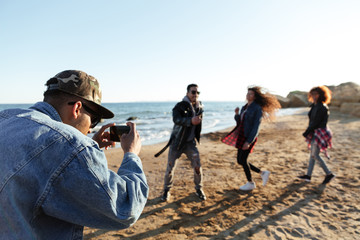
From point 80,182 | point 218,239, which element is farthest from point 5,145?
point 218,239

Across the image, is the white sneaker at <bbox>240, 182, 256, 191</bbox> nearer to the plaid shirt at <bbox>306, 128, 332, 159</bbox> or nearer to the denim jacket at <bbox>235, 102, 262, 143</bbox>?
the denim jacket at <bbox>235, 102, 262, 143</bbox>

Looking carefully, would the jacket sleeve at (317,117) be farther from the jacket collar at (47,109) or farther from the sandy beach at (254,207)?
the jacket collar at (47,109)

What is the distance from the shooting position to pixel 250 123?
4492mm

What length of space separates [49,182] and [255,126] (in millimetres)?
4138

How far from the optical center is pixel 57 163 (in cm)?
83

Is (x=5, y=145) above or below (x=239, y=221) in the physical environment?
above

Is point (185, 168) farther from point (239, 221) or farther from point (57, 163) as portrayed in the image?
point (57, 163)

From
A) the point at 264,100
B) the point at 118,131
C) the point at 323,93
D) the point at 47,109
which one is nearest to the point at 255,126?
the point at 264,100

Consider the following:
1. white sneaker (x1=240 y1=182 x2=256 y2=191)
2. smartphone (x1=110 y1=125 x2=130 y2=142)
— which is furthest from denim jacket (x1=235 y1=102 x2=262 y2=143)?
smartphone (x1=110 y1=125 x2=130 y2=142)

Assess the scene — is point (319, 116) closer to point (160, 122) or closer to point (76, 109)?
point (76, 109)

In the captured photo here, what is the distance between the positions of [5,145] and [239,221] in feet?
11.3

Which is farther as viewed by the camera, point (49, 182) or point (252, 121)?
point (252, 121)

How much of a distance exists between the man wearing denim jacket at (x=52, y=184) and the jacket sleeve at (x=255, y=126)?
3751mm

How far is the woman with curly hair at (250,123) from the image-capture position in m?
4.43
